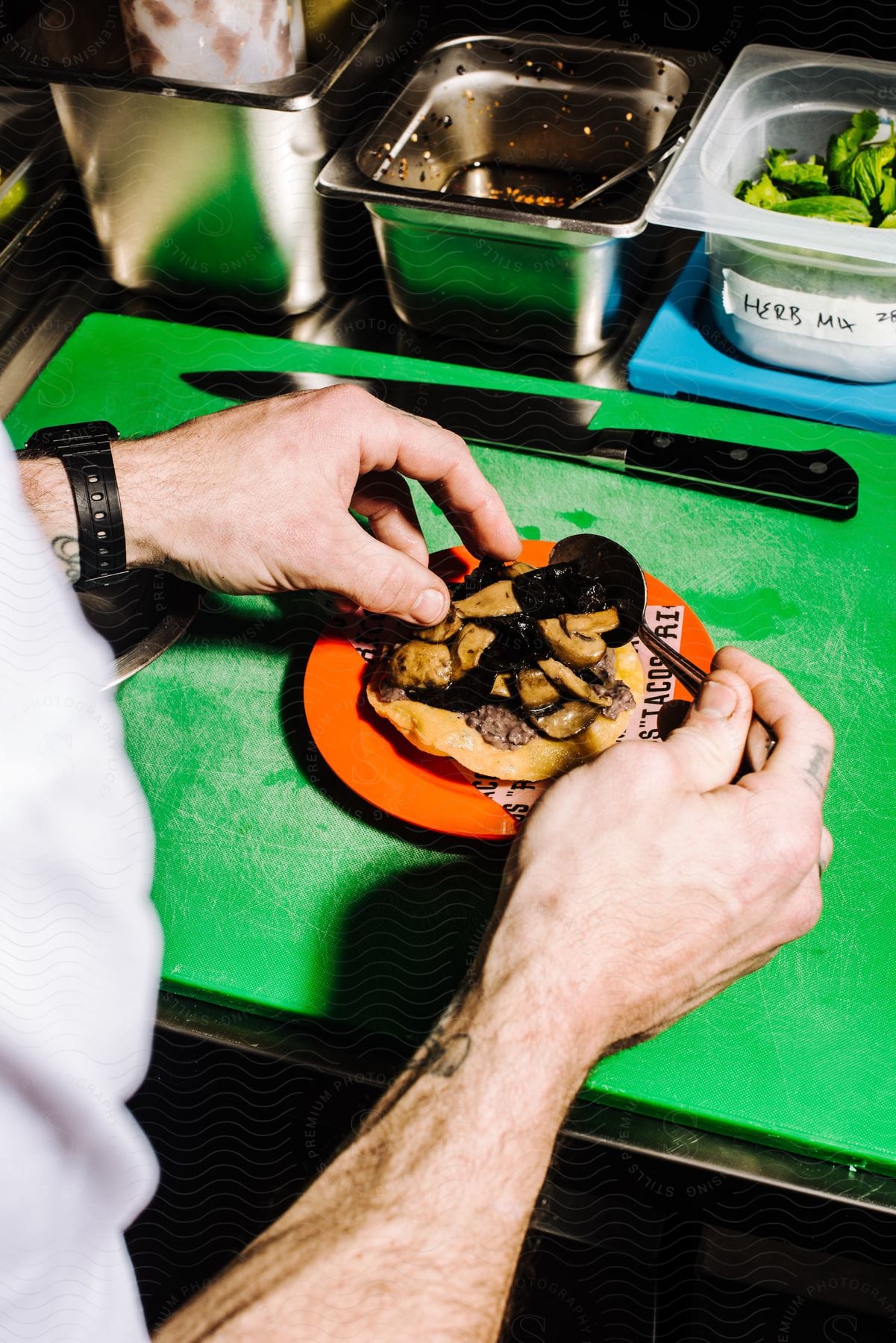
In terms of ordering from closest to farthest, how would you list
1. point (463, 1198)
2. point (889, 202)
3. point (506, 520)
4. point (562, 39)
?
point (463, 1198), point (506, 520), point (889, 202), point (562, 39)

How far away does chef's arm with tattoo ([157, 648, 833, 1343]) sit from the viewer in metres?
0.63

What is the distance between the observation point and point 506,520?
3.47ft

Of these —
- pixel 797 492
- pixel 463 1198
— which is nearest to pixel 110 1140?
pixel 463 1198

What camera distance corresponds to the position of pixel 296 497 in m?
0.98

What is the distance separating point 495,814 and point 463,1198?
0.99 feet

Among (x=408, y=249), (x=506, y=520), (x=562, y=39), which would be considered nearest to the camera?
(x=506, y=520)

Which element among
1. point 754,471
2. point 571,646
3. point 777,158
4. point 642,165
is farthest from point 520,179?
point 571,646

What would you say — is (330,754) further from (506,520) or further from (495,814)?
(506,520)

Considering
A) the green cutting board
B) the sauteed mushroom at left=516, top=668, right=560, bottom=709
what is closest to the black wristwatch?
the green cutting board

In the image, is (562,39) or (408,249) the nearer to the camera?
(408,249)

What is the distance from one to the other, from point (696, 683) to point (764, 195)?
2.04 ft

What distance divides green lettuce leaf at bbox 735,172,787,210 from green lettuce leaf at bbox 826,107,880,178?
7 centimetres

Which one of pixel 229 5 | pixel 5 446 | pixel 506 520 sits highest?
pixel 229 5

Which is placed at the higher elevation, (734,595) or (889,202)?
(889,202)
